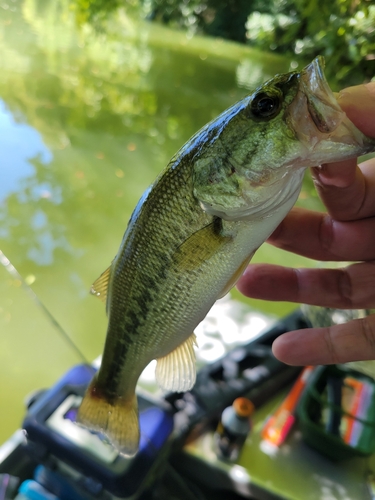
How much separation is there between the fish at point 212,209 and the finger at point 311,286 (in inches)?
11.8

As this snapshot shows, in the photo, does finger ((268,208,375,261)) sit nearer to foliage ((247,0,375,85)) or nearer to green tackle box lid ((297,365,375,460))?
green tackle box lid ((297,365,375,460))

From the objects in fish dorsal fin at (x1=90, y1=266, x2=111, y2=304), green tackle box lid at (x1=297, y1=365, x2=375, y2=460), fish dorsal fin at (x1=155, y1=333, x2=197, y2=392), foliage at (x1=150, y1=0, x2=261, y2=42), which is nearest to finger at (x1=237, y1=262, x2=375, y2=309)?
fish dorsal fin at (x1=155, y1=333, x2=197, y2=392)

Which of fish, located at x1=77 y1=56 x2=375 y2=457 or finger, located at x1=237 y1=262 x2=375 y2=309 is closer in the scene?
fish, located at x1=77 y1=56 x2=375 y2=457

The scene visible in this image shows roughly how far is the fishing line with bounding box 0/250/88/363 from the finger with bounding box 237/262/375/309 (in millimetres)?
1377

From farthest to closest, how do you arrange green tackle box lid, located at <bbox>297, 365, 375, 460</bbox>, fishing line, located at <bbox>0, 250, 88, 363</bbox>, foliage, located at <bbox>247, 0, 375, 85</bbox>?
foliage, located at <bbox>247, 0, 375, 85</bbox> < fishing line, located at <bbox>0, 250, 88, 363</bbox> < green tackle box lid, located at <bbox>297, 365, 375, 460</bbox>

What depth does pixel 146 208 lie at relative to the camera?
100 centimetres

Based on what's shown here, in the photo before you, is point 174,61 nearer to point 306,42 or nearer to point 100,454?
point 306,42

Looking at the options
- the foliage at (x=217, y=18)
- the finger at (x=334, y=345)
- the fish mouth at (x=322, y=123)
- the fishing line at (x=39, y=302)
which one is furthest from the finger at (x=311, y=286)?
the foliage at (x=217, y=18)

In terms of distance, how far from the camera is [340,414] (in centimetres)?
179

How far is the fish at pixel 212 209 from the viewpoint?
81cm

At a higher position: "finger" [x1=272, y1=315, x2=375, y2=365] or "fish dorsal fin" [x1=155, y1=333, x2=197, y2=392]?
"fish dorsal fin" [x1=155, y1=333, x2=197, y2=392]

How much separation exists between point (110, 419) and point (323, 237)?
0.94 m

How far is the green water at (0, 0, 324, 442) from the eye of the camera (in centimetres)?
245

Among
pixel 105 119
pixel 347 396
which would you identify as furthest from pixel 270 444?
pixel 105 119
